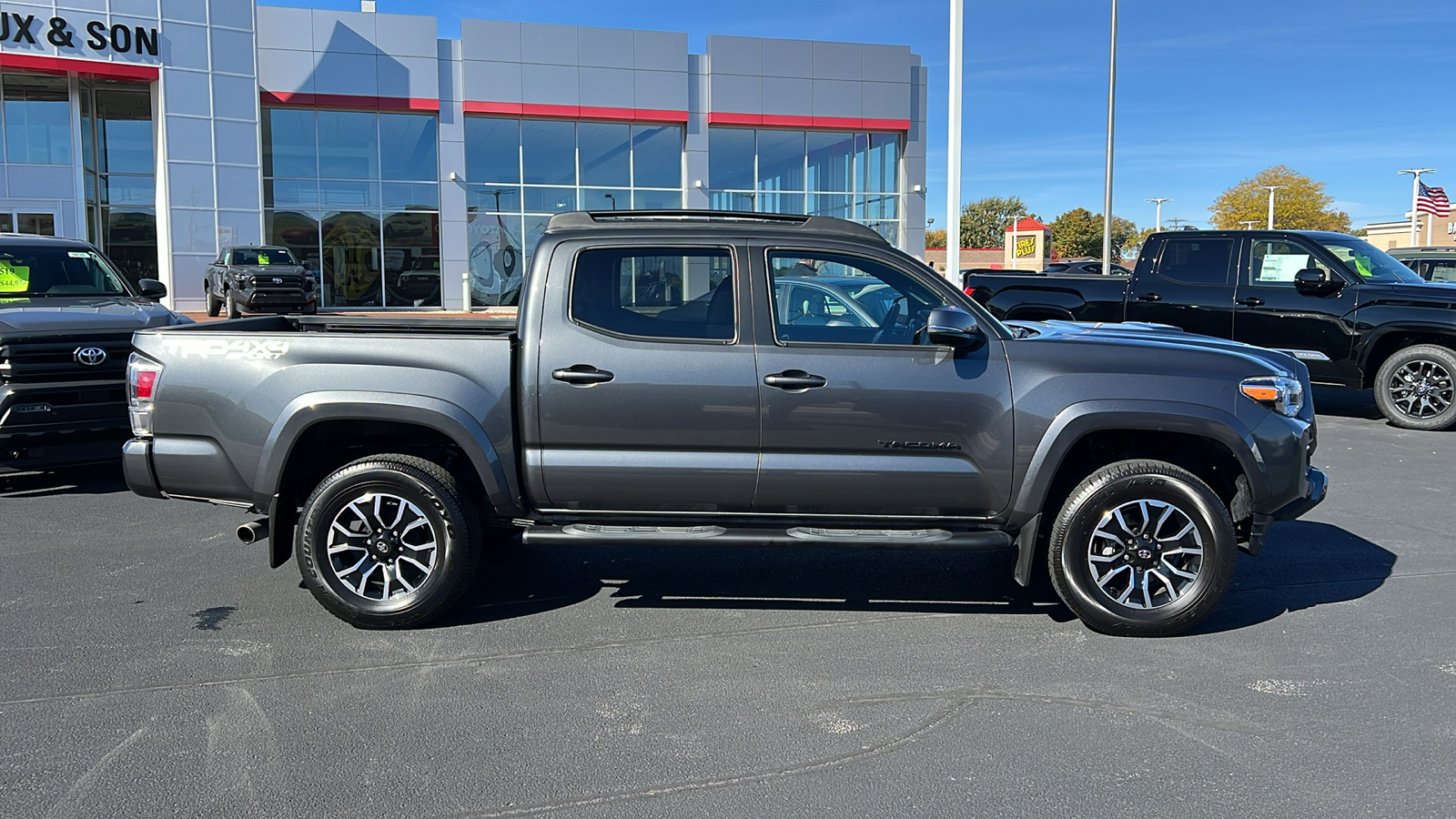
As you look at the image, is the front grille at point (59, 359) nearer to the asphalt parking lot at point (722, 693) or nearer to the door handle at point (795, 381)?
the asphalt parking lot at point (722, 693)

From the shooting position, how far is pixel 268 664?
4.57 m

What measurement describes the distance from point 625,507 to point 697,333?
896 millimetres

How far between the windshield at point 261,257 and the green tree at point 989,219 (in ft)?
277

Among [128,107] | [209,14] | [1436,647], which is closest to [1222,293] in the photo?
[1436,647]

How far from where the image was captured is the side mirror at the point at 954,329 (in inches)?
185

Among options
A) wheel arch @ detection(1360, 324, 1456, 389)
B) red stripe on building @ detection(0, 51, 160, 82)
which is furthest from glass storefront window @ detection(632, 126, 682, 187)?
wheel arch @ detection(1360, 324, 1456, 389)

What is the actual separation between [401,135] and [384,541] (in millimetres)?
26611

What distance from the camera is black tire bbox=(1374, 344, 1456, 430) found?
36.2 ft

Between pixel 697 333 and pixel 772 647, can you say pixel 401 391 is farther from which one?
pixel 772 647

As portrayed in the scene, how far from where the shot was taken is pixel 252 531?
16.7ft

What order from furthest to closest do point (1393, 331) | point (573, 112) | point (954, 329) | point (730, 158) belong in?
point (730, 158) < point (573, 112) < point (1393, 331) < point (954, 329)

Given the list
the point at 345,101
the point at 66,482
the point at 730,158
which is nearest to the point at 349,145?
the point at 345,101

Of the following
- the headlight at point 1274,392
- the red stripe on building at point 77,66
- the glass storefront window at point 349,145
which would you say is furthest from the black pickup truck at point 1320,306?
the red stripe on building at point 77,66

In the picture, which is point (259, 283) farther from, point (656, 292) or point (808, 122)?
point (656, 292)
